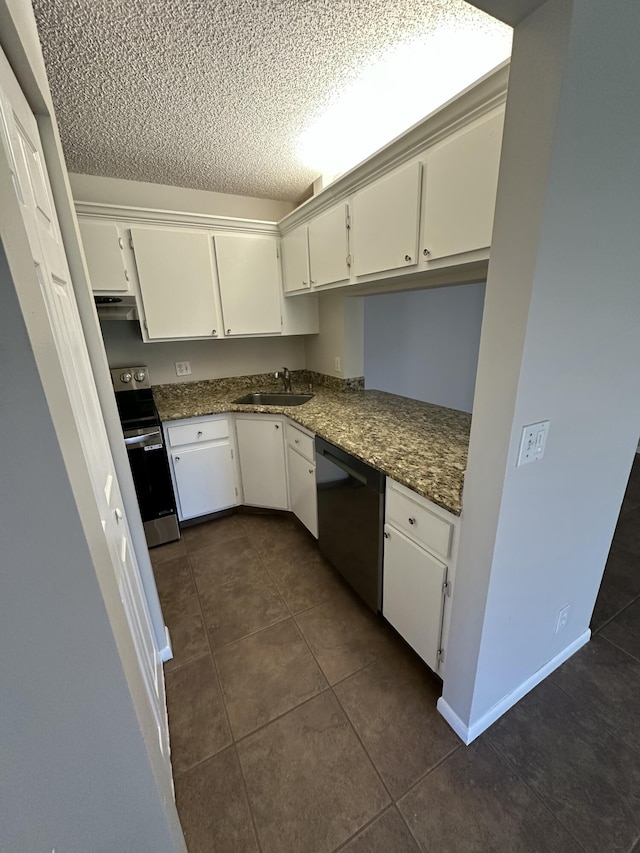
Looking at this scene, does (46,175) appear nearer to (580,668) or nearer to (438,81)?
(438,81)

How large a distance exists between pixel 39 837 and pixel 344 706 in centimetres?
111

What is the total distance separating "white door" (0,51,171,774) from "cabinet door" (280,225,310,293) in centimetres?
156

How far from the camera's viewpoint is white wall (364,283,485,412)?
274 cm

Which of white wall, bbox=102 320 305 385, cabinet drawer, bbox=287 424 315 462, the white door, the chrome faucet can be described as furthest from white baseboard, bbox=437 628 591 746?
white wall, bbox=102 320 305 385

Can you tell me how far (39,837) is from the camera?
56cm

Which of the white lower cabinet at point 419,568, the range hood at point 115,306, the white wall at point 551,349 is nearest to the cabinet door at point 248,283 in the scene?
the range hood at point 115,306

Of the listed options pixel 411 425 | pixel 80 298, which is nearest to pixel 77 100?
pixel 80 298

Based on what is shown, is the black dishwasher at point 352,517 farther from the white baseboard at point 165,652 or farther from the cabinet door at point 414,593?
the white baseboard at point 165,652

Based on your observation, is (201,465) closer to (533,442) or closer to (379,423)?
(379,423)

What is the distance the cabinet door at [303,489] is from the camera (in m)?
2.16

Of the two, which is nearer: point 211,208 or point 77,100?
point 77,100

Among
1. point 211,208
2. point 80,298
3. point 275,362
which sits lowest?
point 275,362

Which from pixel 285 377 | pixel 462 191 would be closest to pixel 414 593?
→ pixel 462 191

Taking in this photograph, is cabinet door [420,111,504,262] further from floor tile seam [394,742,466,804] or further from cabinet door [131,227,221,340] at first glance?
floor tile seam [394,742,466,804]
